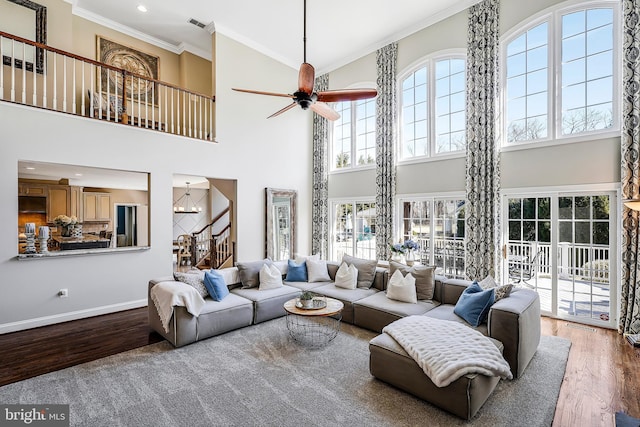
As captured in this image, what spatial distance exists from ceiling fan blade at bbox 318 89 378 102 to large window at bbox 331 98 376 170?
3.31m

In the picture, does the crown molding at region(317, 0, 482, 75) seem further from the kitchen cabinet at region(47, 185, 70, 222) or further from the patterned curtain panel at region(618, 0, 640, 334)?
the kitchen cabinet at region(47, 185, 70, 222)

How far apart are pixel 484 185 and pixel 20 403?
20.5 feet

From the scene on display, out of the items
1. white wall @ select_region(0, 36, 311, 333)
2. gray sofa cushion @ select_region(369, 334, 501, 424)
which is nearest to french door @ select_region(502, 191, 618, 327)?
gray sofa cushion @ select_region(369, 334, 501, 424)

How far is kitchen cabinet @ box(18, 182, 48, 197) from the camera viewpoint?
21.2ft

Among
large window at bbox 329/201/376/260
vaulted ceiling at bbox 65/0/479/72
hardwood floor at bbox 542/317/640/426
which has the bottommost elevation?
hardwood floor at bbox 542/317/640/426

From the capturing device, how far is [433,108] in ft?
19.4

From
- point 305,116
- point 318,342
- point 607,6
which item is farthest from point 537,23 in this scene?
point 318,342

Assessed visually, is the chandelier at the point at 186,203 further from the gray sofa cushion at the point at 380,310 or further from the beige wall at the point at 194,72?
the gray sofa cushion at the point at 380,310

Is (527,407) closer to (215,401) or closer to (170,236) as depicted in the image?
(215,401)

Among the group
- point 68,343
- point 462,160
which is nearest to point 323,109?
point 462,160

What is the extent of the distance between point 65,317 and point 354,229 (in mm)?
5605

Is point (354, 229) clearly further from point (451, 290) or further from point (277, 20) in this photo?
point (277, 20)

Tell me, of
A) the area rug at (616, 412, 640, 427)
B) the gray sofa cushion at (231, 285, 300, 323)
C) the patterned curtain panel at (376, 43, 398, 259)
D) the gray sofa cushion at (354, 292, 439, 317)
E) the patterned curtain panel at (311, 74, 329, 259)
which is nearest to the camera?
the area rug at (616, 412, 640, 427)

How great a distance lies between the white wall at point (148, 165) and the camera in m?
4.07
